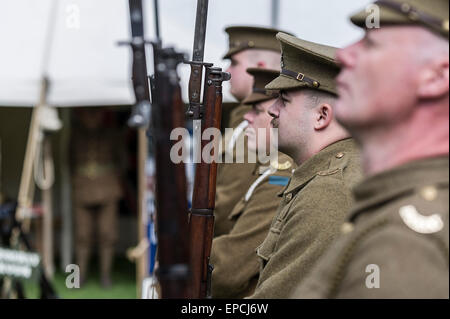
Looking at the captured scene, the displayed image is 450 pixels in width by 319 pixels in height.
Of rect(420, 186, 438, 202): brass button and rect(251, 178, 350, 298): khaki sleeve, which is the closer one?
rect(420, 186, 438, 202): brass button

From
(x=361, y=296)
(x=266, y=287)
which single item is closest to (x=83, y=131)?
(x=266, y=287)

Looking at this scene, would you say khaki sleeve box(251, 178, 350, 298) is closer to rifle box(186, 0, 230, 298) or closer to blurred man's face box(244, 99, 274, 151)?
rifle box(186, 0, 230, 298)

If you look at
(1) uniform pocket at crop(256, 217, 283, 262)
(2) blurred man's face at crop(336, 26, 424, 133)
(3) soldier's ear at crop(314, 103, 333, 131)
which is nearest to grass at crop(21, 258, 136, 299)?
(1) uniform pocket at crop(256, 217, 283, 262)

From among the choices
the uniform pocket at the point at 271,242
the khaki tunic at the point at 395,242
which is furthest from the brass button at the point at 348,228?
the uniform pocket at the point at 271,242

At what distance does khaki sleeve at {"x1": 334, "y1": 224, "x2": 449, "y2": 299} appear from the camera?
1.03 meters

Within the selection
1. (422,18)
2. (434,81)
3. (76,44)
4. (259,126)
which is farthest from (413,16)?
(76,44)

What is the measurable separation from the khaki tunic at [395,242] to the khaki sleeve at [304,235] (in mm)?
513

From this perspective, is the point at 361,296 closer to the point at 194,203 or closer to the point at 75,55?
the point at 194,203

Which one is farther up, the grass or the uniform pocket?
the uniform pocket

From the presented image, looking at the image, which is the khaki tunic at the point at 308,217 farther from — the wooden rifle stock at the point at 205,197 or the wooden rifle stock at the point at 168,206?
the wooden rifle stock at the point at 168,206

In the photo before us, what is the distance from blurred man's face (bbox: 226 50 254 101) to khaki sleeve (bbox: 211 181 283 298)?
108 cm

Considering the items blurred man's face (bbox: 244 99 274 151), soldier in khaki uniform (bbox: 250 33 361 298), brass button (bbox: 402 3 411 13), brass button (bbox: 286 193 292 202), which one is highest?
A: brass button (bbox: 402 3 411 13)

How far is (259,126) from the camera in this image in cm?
314
